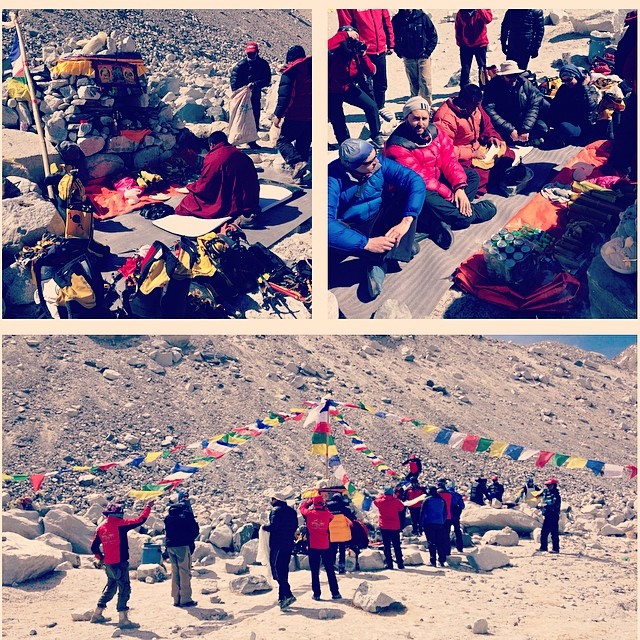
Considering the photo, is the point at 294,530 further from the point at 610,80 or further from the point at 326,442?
the point at 610,80

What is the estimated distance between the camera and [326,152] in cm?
1557

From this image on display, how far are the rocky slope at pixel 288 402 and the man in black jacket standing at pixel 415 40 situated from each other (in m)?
5.38

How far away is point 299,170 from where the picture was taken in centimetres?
1590

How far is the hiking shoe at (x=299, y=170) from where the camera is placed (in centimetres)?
1587

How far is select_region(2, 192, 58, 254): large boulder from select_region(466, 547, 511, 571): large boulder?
6.04m

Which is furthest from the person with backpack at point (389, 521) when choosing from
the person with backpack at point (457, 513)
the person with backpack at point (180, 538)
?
the person with backpack at point (180, 538)

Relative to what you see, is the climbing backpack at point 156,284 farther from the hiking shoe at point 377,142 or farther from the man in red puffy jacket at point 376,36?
the man in red puffy jacket at point 376,36

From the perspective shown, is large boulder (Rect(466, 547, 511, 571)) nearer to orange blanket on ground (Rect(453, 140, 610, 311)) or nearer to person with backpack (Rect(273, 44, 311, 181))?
orange blanket on ground (Rect(453, 140, 610, 311))

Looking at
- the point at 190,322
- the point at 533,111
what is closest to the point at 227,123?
the point at 190,322

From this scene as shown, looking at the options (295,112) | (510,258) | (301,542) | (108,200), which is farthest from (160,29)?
(301,542)

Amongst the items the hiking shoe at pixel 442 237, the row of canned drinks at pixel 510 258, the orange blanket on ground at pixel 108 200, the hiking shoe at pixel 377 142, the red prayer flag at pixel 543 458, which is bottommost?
the red prayer flag at pixel 543 458

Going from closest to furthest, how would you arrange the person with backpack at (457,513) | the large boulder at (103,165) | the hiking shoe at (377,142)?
the person with backpack at (457,513) < the hiking shoe at (377,142) < the large boulder at (103,165)

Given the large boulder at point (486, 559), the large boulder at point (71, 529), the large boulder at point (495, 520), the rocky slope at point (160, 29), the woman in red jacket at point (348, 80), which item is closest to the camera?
the large boulder at point (486, 559)

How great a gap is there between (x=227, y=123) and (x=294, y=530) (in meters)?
5.88
